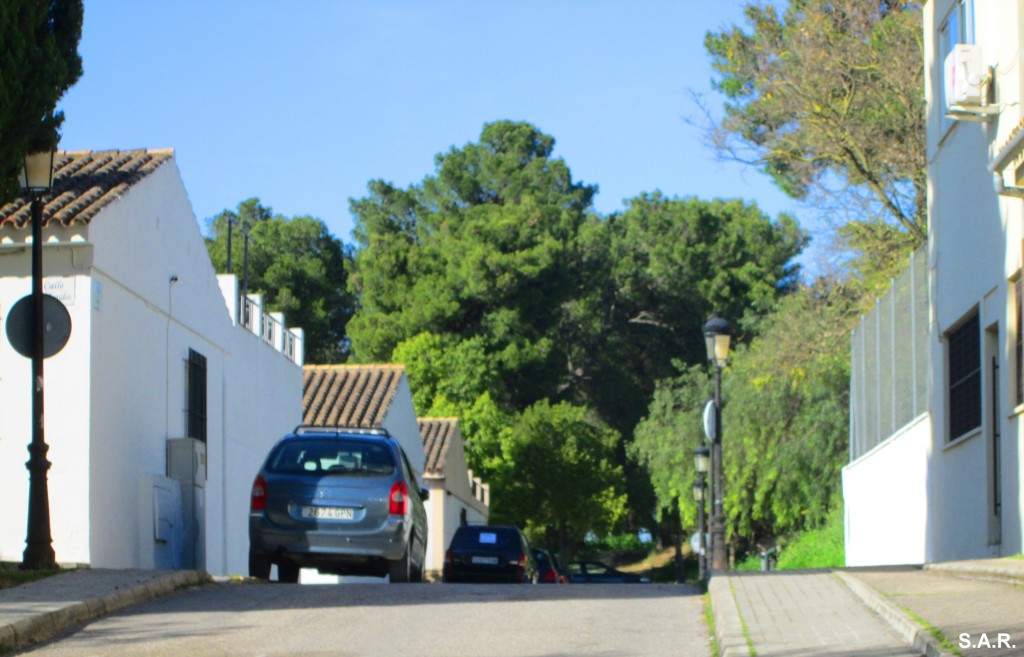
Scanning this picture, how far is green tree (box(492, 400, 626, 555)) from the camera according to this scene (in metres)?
56.3

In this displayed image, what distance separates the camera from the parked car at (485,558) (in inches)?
1037

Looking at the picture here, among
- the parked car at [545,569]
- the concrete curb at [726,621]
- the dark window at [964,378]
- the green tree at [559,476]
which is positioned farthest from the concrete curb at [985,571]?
the green tree at [559,476]

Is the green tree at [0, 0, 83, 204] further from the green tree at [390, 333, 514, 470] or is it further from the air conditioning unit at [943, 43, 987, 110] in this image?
the green tree at [390, 333, 514, 470]

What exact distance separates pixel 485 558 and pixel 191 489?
7.35 metres

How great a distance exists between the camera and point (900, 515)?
22812mm

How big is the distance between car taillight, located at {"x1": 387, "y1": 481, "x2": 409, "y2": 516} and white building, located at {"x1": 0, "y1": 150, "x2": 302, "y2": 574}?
3.44m

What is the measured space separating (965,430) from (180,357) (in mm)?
10565

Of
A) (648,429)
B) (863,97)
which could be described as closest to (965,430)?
(863,97)

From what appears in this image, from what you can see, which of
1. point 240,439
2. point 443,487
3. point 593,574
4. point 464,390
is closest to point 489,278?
point 464,390

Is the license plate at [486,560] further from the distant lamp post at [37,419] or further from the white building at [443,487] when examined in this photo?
the distant lamp post at [37,419]

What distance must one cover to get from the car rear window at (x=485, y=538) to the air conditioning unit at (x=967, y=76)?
13395 millimetres

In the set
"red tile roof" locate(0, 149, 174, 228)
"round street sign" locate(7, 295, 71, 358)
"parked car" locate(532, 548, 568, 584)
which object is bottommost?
"parked car" locate(532, 548, 568, 584)

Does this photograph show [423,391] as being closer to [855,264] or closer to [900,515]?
[855,264]

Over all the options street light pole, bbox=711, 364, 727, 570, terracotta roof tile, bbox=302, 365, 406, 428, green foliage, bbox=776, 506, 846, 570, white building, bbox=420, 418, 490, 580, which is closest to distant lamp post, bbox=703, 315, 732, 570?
street light pole, bbox=711, 364, 727, 570
